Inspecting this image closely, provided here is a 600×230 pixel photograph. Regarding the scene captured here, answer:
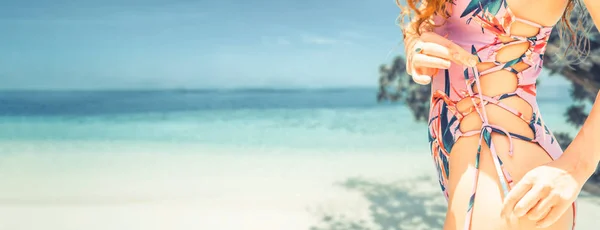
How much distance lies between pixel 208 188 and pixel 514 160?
351 centimetres

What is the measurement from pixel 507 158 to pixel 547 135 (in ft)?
0.30

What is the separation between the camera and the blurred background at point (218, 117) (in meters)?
3.24

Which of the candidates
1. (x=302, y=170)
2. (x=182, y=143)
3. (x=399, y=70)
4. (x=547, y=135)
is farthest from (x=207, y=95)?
(x=547, y=135)

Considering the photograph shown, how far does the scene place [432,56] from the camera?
2.32 ft

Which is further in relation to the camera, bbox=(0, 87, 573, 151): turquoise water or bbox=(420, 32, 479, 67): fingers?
bbox=(0, 87, 573, 151): turquoise water

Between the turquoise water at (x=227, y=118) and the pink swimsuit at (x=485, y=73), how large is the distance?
4904 millimetres

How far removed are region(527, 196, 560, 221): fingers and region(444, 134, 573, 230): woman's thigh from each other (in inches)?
0.9

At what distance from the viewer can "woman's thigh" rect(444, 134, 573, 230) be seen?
0.67 meters

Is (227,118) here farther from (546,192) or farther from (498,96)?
(546,192)

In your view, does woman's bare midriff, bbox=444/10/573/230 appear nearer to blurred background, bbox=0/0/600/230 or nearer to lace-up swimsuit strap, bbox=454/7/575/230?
lace-up swimsuit strap, bbox=454/7/575/230

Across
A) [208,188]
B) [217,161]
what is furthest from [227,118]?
[208,188]

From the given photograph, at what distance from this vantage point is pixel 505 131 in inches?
27.5

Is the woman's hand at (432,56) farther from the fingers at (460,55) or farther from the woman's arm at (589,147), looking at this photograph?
the woman's arm at (589,147)

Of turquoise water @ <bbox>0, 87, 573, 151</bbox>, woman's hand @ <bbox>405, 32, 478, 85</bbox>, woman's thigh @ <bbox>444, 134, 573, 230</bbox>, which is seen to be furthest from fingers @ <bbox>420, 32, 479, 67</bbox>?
turquoise water @ <bbox>0, 87, 573, 151</bbox>
